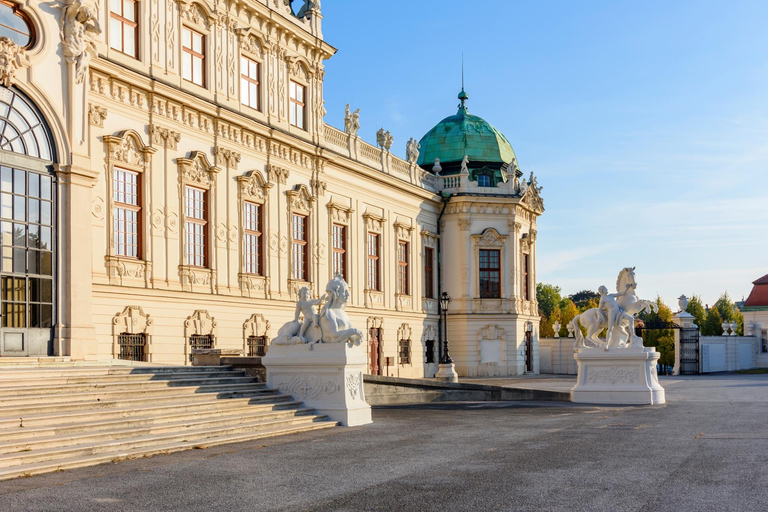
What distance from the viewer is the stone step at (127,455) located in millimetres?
10854

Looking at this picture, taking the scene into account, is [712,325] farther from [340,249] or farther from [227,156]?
[227,156]

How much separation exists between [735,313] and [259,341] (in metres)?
70.3

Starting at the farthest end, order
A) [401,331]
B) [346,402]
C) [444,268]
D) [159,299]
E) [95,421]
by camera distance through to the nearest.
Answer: [444,268] < [401,331] < [159,299] < [346,402] < [95,421]

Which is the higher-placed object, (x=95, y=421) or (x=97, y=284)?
(x=97, y=284)

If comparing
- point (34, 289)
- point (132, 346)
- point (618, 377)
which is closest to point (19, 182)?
point (34, 289)

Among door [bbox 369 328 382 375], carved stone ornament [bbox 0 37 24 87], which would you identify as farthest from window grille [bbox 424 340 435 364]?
carved stone ornament [bbox 0 37 24 87]

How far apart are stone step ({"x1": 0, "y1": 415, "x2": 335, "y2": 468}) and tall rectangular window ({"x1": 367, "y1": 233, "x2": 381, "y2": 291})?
855 inches

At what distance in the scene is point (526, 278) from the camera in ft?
158

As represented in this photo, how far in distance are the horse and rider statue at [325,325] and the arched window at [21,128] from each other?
237 inches

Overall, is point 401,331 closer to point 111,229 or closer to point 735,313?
point 111,229

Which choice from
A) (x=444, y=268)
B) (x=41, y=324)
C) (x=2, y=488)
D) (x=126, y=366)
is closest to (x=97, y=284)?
(x=41, y=324)

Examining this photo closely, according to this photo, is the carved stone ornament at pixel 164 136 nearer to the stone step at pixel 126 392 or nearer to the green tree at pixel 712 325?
the stone step at pixel 126 392

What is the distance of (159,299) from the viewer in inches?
982

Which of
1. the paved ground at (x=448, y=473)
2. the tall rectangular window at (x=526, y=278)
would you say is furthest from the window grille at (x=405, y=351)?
the paved ground at (x=448, y=473)
